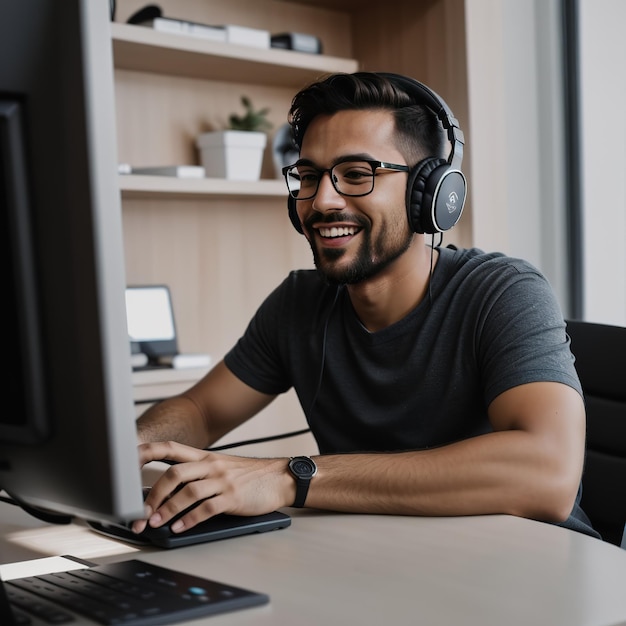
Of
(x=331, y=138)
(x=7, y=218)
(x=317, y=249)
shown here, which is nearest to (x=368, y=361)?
(x=317, y=249)

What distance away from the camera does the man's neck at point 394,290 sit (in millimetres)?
1613

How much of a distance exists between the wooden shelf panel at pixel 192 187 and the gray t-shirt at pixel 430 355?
3.37 feet

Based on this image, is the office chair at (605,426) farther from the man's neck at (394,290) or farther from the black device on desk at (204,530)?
the black device on desk at (204,530)

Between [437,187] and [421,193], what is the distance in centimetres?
4

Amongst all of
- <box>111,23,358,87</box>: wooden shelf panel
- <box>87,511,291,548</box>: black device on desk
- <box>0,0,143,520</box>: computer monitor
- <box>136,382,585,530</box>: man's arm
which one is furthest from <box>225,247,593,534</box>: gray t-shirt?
<box>111,23,358,87</box>: wooden shelf panel

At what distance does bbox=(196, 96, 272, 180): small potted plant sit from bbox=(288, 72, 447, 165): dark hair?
126cm

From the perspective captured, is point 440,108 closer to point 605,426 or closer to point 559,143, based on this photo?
point 605,426

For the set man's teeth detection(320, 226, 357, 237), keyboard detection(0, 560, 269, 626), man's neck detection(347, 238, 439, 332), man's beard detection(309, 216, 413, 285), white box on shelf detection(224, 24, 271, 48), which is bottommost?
keyboard detection(0, 560, 269, 626)

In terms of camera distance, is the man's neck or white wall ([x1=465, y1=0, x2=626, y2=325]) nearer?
the man's neck

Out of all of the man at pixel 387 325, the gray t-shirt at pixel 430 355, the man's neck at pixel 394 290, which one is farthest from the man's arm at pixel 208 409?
the man's neck at pixel 394 290

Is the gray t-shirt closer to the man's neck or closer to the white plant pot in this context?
the man's neck

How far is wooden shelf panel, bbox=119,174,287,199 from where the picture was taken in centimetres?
264

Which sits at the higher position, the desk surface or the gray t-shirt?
the gray t-shirt

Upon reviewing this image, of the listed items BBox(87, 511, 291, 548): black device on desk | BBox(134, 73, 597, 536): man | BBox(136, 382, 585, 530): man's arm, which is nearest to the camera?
BBox(87, 511, 291, 548): black device on desk
